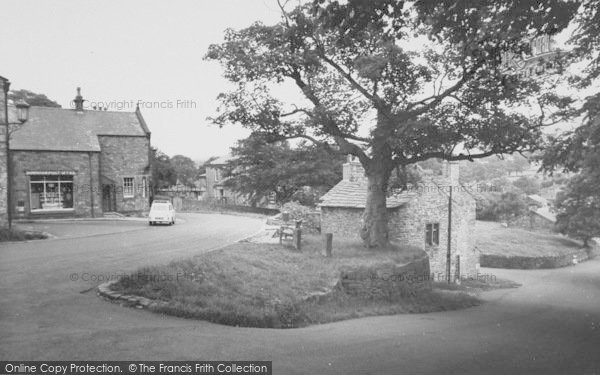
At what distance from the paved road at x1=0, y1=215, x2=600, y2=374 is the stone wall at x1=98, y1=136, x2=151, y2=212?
21.3m

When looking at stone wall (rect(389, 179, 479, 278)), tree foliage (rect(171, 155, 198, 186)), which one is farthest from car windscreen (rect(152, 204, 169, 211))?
tree foliage (rect(171, 155, 198, 186))

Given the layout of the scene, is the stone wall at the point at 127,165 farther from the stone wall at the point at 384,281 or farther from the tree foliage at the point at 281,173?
the stone wall at the point at 384,281

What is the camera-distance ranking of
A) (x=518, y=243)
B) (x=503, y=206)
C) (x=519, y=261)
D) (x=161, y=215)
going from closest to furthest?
1. (x=161, y=215)
2. (x=519, y=261)
3. (x=518, y=243)
4. (x=503, y=206)

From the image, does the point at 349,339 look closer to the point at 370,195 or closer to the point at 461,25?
the point at 461,25

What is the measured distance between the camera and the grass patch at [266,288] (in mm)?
9992

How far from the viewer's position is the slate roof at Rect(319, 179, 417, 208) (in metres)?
24.8

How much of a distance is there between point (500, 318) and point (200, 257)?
1068cm

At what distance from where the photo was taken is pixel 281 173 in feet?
140

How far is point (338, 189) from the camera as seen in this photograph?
26.9m

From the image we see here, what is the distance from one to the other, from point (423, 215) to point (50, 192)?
27.1 metres

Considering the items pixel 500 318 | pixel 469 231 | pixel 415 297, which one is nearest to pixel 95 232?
pixel 415 297

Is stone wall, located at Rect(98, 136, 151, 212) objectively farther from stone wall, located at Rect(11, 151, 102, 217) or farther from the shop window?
stone wall, located at Rect(11, 151, 102, 217)

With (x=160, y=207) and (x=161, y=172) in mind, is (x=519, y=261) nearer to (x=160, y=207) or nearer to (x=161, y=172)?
(x=160, y=207)

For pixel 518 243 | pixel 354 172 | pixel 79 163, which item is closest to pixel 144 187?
pixel 79 163
